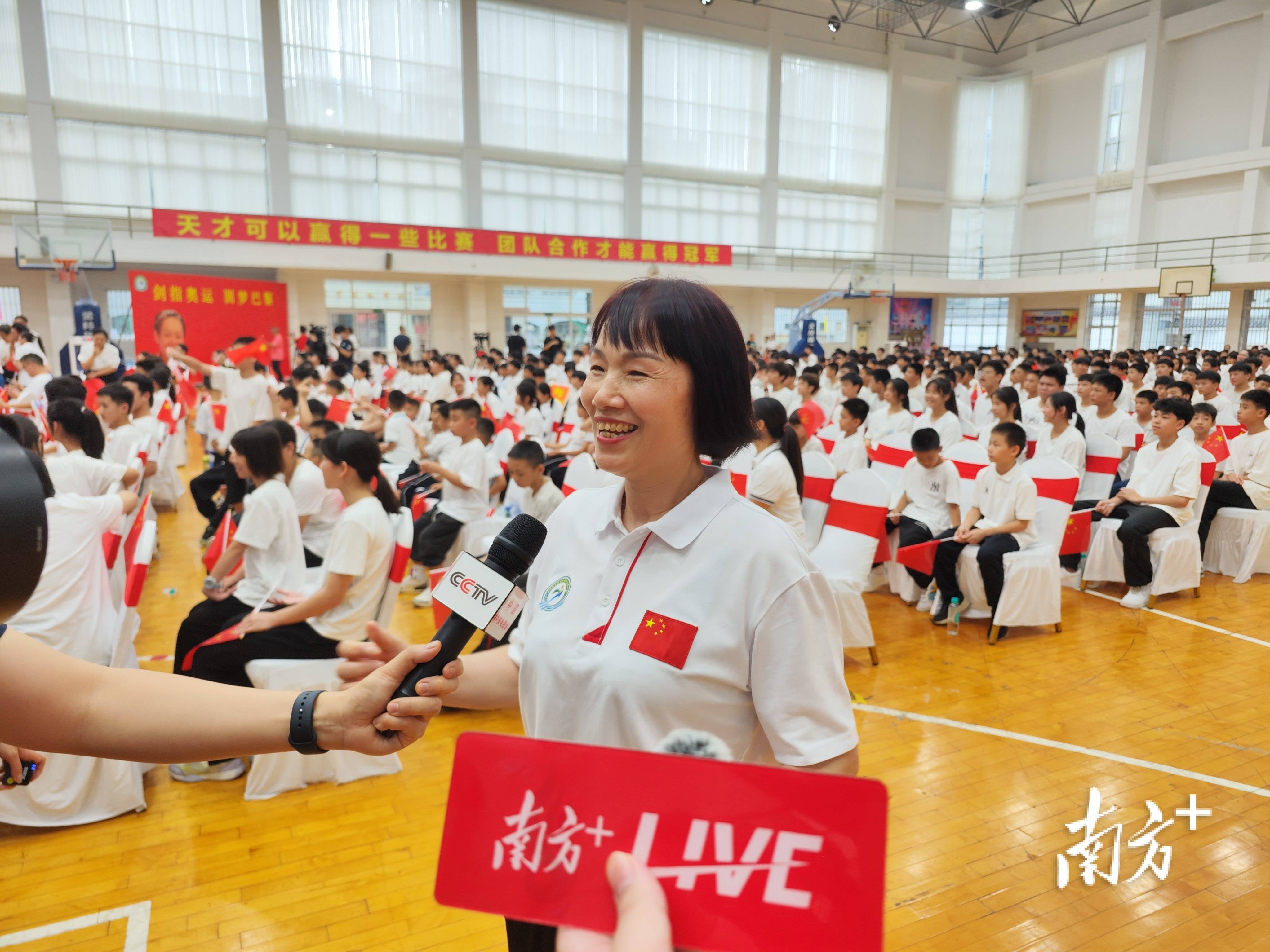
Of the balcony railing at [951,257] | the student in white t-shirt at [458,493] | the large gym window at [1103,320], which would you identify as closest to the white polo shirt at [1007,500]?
the student in white t-shirt at [458,493]

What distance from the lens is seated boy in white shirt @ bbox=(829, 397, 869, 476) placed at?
6.19 meters

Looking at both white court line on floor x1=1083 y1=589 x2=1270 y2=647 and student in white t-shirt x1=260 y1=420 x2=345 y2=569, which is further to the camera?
white court line on floor x1=1083 y1=589 x2=1270 y2=647

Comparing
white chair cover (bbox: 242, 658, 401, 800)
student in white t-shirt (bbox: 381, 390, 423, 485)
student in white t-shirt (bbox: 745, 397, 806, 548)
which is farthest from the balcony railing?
student in white t-shirt (bbox: 745, 397, 806, 548)

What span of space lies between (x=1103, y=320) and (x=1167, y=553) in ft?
60.0

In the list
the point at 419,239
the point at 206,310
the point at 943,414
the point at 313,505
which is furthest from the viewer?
the point at 419,239

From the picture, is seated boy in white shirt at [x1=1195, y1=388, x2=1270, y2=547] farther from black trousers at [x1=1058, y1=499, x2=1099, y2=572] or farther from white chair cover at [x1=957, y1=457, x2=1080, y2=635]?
white chair cover at [x1=957, y1=457, x2=1080, y2=635]

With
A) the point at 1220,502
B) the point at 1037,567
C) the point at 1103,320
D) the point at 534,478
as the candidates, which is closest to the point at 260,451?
the point at 534,478

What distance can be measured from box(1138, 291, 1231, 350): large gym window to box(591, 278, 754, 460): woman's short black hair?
66.2ft

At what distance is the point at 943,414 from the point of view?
6242 millimetres

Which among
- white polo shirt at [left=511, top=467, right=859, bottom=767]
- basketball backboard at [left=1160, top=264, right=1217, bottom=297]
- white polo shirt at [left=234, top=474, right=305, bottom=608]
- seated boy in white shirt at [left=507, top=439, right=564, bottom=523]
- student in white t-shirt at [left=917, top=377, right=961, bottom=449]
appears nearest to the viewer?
white polo shirt at [left=511, top=467, right=859, bottom=767]

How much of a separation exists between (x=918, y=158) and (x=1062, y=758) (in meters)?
24.1

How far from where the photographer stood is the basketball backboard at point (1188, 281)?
53.9ft

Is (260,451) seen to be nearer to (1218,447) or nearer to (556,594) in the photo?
(556,594)

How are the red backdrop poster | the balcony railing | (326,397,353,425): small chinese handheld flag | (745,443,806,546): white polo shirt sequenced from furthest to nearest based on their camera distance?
the balcony railing, the red backdrop poster, (326,397,353,425): small chinese handheld flag, (745,443,806,546): white polo shirt
